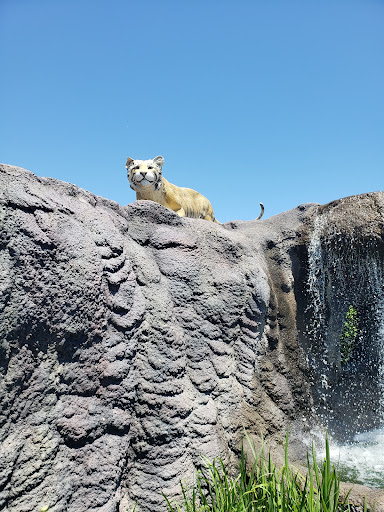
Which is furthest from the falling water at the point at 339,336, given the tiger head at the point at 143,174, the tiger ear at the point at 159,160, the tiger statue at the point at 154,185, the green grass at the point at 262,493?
the tiger ear at the point at 159,160

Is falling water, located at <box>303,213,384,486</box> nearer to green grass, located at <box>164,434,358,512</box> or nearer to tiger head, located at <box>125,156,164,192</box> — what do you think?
green grass, located at <box>164,434,358,512</box>

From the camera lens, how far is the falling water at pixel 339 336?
4.02 metres

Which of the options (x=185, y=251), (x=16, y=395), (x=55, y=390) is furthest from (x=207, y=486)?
(x=185, y=251)

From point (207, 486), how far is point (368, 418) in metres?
2.47

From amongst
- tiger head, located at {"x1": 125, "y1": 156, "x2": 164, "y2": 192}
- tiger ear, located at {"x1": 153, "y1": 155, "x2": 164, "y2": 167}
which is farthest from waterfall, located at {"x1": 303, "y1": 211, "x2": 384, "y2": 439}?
tiger ear, located at {"x1": 153, "y1": 155, "x2": 164, "y2": 167}

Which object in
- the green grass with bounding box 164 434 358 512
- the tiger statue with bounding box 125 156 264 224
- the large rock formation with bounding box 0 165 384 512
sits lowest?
the green grass with bounding box 164 434 358 512

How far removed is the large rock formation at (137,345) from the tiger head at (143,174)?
212 centimetres

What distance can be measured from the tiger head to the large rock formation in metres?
2.12

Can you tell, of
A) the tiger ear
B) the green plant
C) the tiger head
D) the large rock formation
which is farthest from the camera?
the tiger ear

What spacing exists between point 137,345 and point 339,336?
251cm

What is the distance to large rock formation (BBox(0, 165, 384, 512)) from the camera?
2.12m

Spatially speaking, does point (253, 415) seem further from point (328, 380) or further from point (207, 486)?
point (328, 380)

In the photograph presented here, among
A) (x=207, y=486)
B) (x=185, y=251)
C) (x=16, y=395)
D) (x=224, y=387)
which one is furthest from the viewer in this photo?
(x=185, y=251)

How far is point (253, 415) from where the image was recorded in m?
3.22
